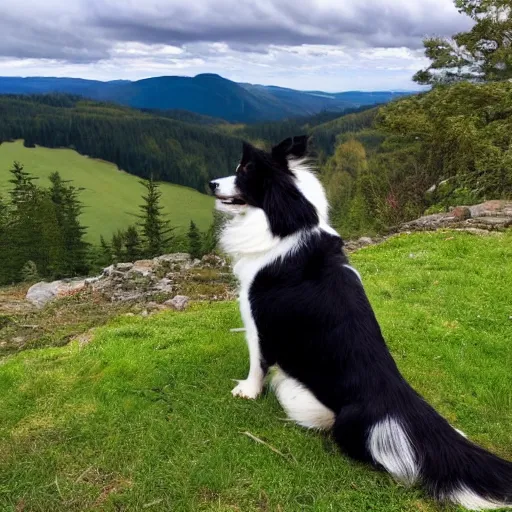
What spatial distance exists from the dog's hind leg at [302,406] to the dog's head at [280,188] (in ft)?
4.49

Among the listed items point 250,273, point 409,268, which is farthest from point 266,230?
point 409,268

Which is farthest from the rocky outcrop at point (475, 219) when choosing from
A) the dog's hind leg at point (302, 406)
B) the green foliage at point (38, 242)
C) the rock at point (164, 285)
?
the green foliage at point (38, 242)

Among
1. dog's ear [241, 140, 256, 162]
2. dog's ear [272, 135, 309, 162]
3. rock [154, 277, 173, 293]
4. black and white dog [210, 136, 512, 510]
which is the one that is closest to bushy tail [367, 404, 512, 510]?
black and white dog [210, 136, 512, 510]

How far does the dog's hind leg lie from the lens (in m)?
3.93

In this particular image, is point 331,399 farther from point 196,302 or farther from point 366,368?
point 196,302

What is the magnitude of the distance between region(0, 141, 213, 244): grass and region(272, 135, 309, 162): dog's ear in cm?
9311

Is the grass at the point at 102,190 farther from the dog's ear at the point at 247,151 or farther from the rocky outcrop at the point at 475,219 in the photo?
the dog's ear at the point at 247,151

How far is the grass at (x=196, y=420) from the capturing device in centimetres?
344

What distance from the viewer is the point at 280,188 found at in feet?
13.0

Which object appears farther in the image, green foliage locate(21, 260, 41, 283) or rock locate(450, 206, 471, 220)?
green foliage locate(21, 260, 41, 283)

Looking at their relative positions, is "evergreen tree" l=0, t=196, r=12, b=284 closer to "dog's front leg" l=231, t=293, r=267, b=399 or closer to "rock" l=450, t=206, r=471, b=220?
"rock" l=450, t=206, r=471, b=220

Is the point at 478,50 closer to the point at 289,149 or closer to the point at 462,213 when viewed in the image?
the point at 462,213

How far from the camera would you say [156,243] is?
171 feet

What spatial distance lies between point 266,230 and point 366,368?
1.44 m
